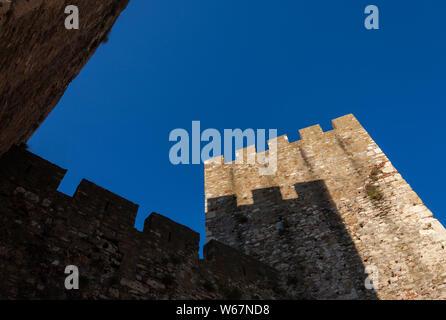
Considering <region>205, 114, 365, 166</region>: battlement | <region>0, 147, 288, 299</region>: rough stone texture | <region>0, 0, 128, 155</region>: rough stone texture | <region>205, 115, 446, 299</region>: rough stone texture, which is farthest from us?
<region>205, 114, 365, 166</region>: battlement

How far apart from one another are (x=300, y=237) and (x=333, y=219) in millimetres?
1042

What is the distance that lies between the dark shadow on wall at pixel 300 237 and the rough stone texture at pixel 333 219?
25 millimetres

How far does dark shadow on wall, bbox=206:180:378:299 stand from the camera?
8.26 meters

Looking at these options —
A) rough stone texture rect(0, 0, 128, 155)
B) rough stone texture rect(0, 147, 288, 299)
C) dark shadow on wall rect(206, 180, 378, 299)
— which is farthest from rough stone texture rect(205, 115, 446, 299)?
rough stone texture rect(0, 0, 128, 155)

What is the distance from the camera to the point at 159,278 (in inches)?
251

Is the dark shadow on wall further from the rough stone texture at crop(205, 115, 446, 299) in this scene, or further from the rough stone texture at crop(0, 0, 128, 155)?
the rough stone texture at crop(0, 0, 128, 155)

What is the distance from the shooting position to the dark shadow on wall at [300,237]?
8.26 meters

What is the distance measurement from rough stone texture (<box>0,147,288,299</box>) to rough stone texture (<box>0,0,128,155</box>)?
84 cm

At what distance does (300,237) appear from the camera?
30.9 feet

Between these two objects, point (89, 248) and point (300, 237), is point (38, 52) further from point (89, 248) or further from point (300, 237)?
point (300, 237)

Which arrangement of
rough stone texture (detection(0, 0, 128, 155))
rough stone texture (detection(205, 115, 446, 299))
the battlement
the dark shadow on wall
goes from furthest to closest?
the battlement < the dark shadow on wall < rough stone texture (detection(205, 115, 446, 299)) < rough stone texture (detection(0, 0, 128, 155))

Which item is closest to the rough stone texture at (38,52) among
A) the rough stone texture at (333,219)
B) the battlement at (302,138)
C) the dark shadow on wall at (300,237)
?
the dark shadow on wall at (300,237)

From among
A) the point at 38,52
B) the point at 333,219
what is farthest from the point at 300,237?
the point at 38,52
